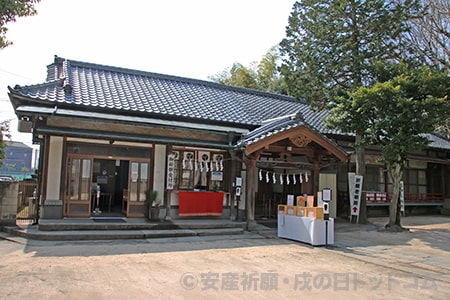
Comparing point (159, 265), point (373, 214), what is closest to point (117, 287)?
point (159, 265)

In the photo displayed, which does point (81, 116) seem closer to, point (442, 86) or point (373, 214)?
point (442, 86)

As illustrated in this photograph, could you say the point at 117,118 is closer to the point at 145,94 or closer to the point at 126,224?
the point at 145,94

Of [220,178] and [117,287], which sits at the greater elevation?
[220,178]

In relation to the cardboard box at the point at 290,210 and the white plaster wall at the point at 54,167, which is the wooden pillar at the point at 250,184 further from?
the white plaster wall at the point at 54,167

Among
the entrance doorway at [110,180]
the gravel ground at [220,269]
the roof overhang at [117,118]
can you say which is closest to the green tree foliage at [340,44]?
the roof overhang at [117,118]

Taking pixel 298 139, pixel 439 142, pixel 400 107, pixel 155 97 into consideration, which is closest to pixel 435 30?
pixel 439 142

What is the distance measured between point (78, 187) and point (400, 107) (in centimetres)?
1104

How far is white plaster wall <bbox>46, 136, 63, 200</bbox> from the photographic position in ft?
36.1

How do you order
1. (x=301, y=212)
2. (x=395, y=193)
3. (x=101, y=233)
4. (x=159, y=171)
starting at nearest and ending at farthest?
(x=101, y=233)
(x=301, y=212)
(x=159, y=171)
(x=395, y=193)

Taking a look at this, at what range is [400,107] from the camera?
38.3ft

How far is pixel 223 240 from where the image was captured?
34.6 feet

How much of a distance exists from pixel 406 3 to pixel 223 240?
11.6 meters

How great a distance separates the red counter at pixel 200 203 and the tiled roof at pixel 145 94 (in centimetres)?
288

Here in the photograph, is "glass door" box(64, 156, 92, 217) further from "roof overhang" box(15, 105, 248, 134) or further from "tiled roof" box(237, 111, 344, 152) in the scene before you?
"tiled roof" box(237, 111, 344, 152)
